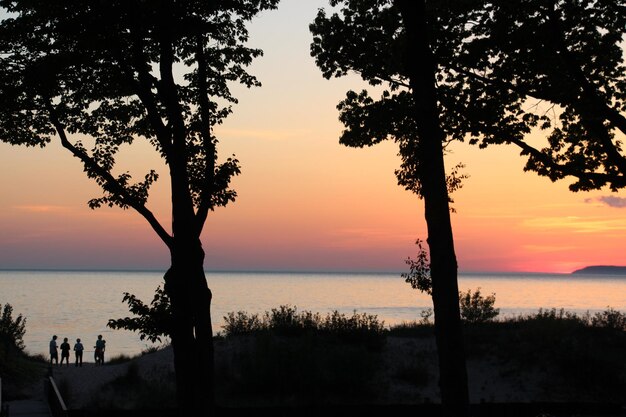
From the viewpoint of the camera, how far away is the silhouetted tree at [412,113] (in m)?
13.9

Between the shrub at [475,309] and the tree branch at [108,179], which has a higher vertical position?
the tree branch at [108,179]

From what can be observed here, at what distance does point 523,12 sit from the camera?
2102 cm

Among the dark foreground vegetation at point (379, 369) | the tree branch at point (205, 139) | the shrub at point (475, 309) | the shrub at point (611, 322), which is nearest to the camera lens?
the tree branch at point (205, 139)

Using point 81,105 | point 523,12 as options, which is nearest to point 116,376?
point 81,105

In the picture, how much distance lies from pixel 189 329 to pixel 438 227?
23.6 feet

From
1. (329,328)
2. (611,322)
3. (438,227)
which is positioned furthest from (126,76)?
(611,322)

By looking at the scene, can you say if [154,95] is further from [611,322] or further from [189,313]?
[611,322]

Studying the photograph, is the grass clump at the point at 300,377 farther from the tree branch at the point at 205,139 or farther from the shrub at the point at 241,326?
the tree branch at the point at 205,139

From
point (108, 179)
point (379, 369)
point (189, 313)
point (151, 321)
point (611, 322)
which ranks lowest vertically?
point (379, 369)

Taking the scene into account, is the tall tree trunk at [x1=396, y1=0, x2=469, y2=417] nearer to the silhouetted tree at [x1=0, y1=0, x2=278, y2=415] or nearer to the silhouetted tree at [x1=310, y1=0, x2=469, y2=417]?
the silhouetted tree at [x1=310, y1=0, x2=469, y2=417]

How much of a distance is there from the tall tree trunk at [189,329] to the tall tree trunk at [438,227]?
6255 millimetres

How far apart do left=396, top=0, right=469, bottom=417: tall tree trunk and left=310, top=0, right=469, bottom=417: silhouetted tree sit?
2 centimetres

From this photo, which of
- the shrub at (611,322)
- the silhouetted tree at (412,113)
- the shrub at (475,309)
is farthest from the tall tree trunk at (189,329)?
the shrub at (475,309)

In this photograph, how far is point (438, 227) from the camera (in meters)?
14.1
